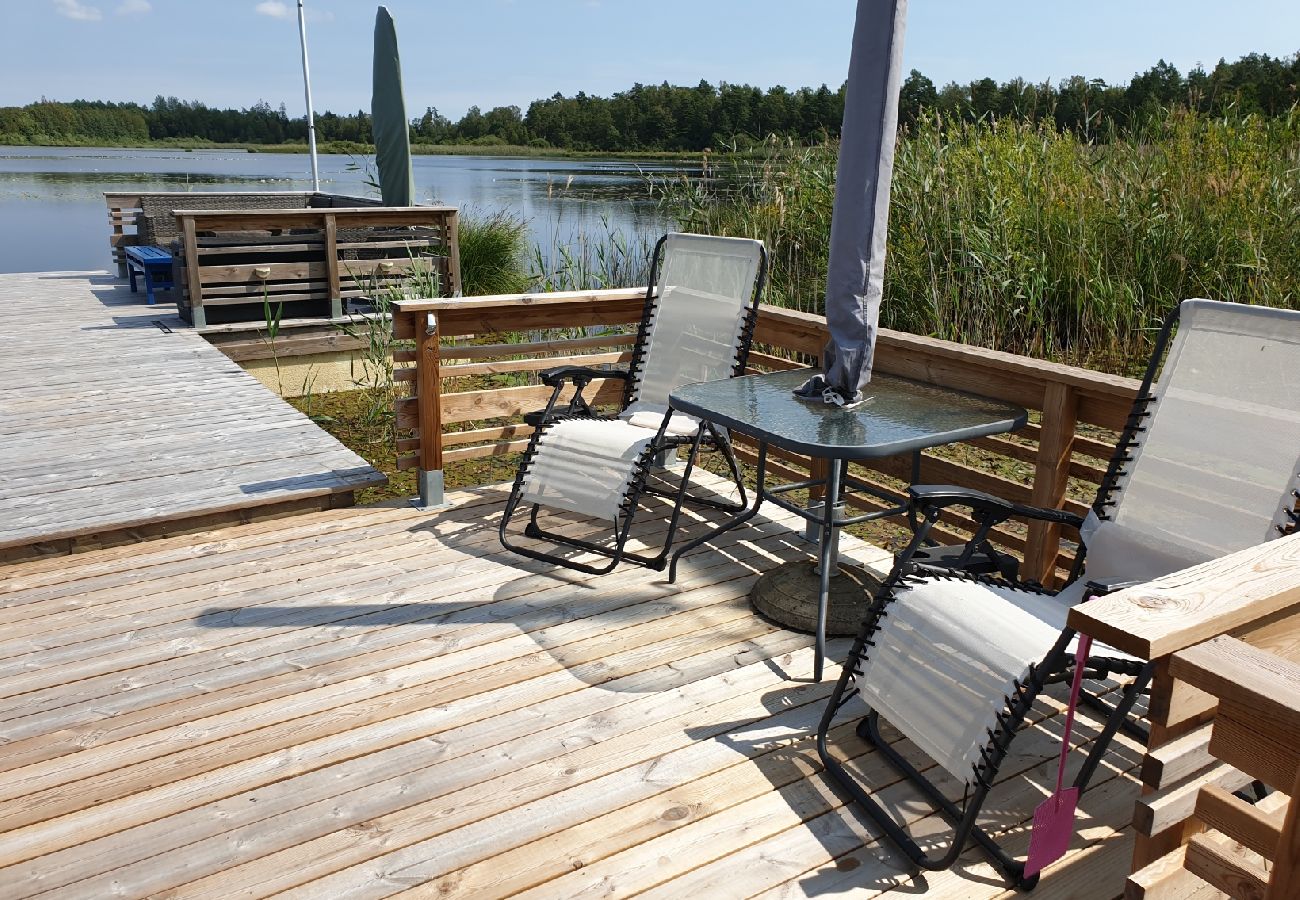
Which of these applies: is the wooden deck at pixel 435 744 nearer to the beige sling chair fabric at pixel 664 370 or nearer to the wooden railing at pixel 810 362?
the beige sling chair fabric at pixel 664 370

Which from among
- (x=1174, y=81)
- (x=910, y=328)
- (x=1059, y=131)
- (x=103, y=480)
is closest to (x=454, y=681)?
(x=103, y=480)

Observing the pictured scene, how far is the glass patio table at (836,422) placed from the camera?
2.53 m

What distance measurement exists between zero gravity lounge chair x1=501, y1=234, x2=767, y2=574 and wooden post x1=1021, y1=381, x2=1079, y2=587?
1106mm

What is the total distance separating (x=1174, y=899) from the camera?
4.43ft

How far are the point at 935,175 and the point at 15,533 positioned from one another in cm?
487

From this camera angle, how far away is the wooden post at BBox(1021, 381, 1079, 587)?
286 cm

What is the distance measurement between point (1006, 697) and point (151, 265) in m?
8.50

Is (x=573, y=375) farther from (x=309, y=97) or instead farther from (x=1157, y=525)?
(x=309, y=97)

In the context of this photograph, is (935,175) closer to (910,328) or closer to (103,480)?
(910,328)

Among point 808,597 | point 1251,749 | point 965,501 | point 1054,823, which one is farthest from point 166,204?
point 1251,749

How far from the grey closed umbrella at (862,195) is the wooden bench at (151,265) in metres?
7.42

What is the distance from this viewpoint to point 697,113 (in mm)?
15430

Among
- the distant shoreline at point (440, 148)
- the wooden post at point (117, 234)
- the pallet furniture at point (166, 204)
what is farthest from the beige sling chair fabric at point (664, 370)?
the distant shoreline at point (440, 148)

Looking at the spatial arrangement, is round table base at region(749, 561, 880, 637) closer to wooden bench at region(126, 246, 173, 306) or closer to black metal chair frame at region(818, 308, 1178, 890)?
black metal chair frame at region(818, 308, 1178, 890)
